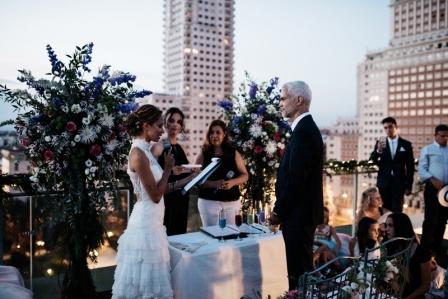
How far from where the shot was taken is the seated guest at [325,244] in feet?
15.3

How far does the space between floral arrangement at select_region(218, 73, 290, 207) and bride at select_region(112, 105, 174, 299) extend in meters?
1.99

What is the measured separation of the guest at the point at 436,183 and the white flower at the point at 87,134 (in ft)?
14.9

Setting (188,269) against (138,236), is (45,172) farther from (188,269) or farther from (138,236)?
(188,269)

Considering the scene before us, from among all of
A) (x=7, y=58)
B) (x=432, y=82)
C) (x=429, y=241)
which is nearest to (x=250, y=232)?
(x=429, y=241)

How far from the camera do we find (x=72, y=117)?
3475 millimetres

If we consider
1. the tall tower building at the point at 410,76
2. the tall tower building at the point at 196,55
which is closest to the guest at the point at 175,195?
the tall tower building at the point at 410,76

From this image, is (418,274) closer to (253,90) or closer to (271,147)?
(271,147)

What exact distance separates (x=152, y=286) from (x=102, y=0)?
116671 mm

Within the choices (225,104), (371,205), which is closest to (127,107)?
(225,104)

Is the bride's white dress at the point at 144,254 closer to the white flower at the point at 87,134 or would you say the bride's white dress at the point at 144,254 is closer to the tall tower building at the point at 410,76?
the white flower at the point at 87,134

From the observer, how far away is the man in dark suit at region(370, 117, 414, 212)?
614 cm

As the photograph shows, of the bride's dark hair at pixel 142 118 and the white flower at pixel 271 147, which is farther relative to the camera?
the white flower at pixel 271 147

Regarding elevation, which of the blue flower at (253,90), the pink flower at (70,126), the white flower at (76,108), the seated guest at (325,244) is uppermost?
the blue flower at (253,90)

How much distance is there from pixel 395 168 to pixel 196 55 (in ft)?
396
